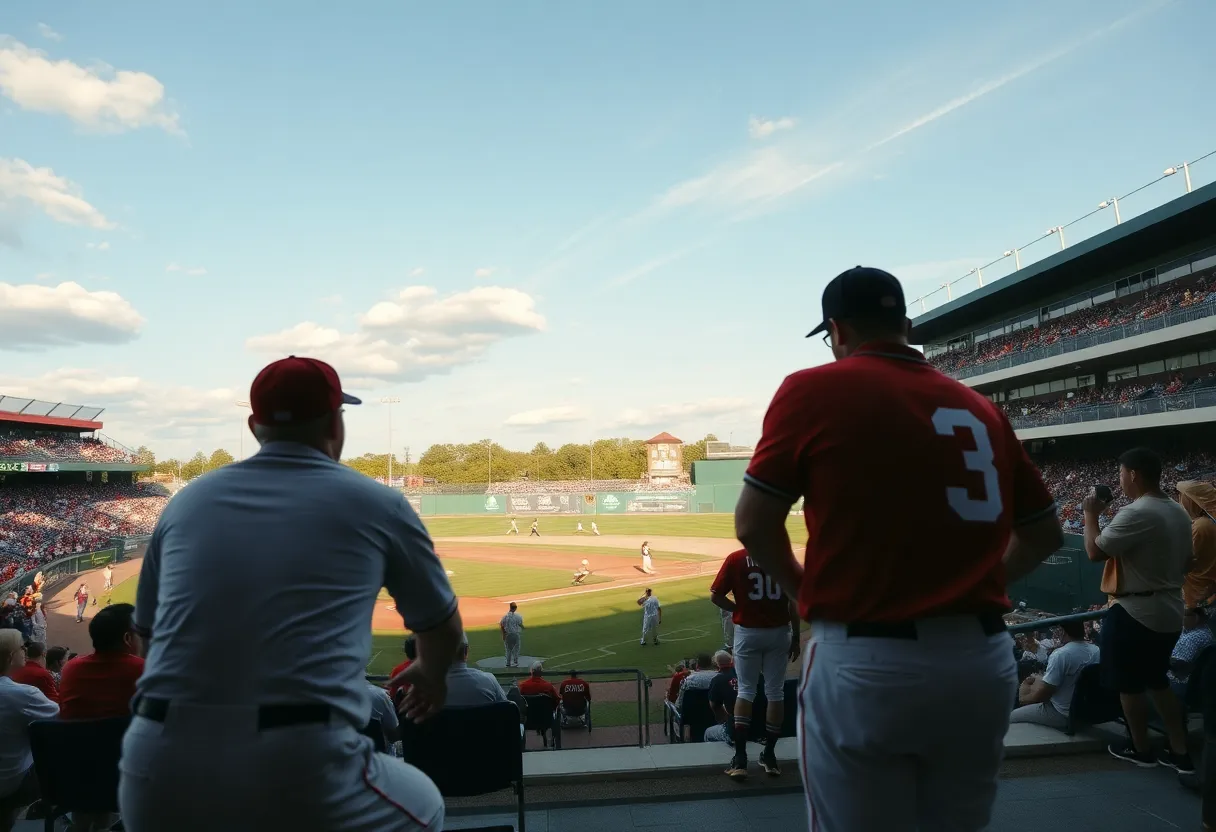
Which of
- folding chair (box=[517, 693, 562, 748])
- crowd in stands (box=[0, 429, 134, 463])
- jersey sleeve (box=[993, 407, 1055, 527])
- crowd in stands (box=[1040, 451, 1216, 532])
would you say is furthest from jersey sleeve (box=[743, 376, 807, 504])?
crowd in stands (box=[0, 429, 134, 463])

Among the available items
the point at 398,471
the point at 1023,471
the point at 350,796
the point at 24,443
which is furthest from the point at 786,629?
the point at 398,471

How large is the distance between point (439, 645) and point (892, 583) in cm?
115

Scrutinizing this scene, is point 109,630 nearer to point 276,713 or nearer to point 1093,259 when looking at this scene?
point 276,713

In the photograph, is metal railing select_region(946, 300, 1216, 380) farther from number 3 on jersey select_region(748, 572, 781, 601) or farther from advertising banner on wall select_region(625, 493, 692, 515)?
advertising banner on wall select_region(625, 493, 692, 515)

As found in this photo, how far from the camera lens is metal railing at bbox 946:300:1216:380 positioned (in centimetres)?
2744

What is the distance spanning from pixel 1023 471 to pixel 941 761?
0.86m

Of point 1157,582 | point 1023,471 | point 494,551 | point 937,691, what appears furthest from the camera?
point 494,551

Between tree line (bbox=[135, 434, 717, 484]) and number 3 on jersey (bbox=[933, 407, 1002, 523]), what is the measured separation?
369ft

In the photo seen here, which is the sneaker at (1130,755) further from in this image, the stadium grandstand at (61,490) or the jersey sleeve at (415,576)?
the stadium grandstand at (61,490)

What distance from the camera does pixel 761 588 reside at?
16.8 feet

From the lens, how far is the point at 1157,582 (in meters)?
4.22

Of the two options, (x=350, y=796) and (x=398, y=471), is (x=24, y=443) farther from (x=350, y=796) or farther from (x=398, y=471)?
(x=398, y=471)

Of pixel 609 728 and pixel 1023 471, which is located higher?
pixel 1023 471

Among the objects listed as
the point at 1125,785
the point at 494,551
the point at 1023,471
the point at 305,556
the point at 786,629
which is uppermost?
the point at 1023,471
